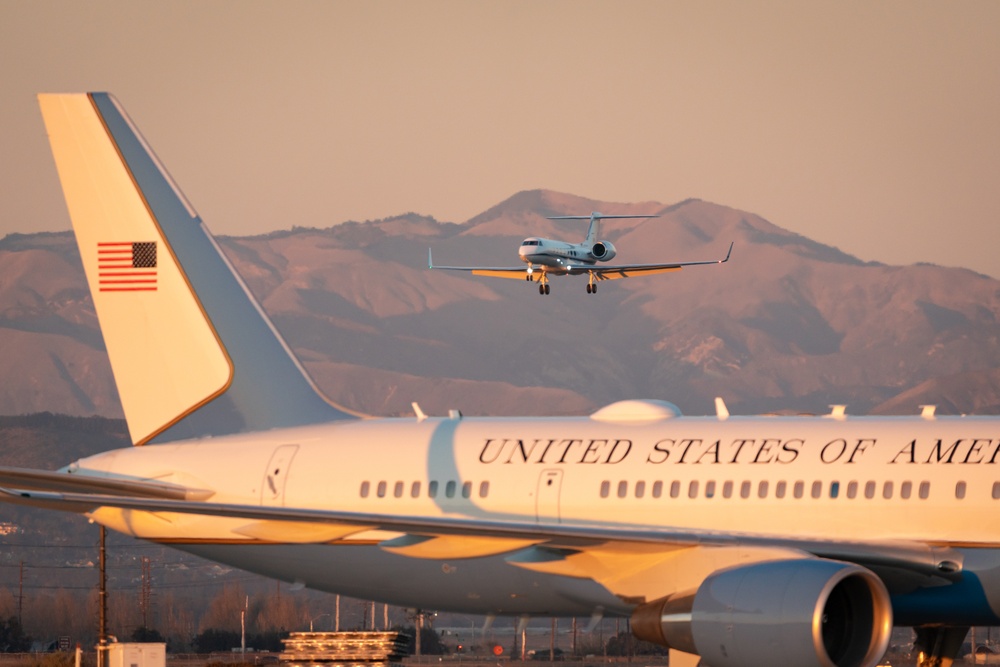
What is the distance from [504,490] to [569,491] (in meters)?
1.11

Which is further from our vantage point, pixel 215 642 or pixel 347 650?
pixel 215 642

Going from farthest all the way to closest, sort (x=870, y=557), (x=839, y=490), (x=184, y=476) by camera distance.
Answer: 1. (x=184, y=476)
2. (x=839, y=490)
3. (x=870, y=557)

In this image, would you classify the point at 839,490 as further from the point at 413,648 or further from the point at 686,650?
the point at 413,648

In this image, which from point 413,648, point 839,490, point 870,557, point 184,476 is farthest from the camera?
point 413,648

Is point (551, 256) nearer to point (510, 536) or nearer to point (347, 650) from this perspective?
point (347, 650)

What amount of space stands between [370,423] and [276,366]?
6.32 ft

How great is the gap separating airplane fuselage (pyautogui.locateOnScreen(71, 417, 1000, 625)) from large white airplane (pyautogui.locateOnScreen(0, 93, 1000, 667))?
4 cm

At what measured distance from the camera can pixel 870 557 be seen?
1995 centimetres

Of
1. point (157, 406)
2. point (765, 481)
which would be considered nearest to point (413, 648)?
point (157, 406)

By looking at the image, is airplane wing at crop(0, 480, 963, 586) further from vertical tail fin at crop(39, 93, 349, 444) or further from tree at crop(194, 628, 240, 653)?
tree at crop(194, 628, 240, 653)

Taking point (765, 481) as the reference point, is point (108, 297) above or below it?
above

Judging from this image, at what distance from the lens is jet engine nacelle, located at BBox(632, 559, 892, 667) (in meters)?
18.7

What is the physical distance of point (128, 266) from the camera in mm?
26875

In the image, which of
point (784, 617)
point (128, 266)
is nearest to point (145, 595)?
point (128, 266)
